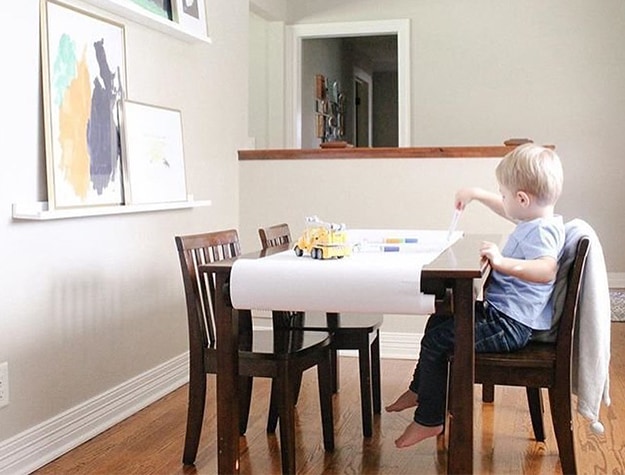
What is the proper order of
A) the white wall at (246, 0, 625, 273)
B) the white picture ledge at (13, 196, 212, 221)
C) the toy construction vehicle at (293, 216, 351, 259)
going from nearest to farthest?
the toy construction vehicle at (293, 216, 351, 259)
the white picture ledge at (13, 196, 212, 221)
the white wall at (246, 0, 625, 273)

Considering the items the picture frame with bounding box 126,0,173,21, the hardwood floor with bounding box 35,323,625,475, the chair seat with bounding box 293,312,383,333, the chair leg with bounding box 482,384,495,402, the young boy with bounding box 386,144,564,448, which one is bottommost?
the hardwood floor with bounding box 35,323,625,475

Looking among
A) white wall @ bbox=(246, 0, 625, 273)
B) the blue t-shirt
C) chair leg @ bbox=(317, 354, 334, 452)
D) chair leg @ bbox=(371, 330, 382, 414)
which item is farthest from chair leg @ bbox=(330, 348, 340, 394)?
white wall @ bbox=(246, 0, 625, 273)

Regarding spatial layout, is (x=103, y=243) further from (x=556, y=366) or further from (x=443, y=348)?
(x=556, y=366)

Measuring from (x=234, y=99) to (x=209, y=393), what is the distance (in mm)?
1634

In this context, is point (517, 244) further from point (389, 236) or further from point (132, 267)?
point (132, 267)

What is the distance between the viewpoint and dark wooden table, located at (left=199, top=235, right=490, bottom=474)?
1969mm

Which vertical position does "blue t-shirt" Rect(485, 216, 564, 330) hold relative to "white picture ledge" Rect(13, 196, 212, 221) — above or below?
below

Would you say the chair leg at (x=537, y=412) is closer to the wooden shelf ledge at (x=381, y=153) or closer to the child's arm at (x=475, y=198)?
the child's arm at (x=475, y=198)

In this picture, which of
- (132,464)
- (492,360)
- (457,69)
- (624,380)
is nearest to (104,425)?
(132,464)

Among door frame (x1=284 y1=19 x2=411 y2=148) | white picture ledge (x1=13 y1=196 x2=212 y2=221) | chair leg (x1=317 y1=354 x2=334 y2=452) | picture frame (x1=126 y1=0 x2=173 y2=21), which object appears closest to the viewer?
white picture ledge (x1=13 y1=196 x2=212 y2=221)

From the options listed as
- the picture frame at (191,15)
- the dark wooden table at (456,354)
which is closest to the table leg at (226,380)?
the dark wooden table at (456,354)

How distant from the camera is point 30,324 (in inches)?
102

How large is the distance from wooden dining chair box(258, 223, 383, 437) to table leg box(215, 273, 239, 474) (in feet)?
1.76

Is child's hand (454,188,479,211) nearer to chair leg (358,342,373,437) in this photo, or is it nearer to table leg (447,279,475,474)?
chair leg (358,342,373,437)
